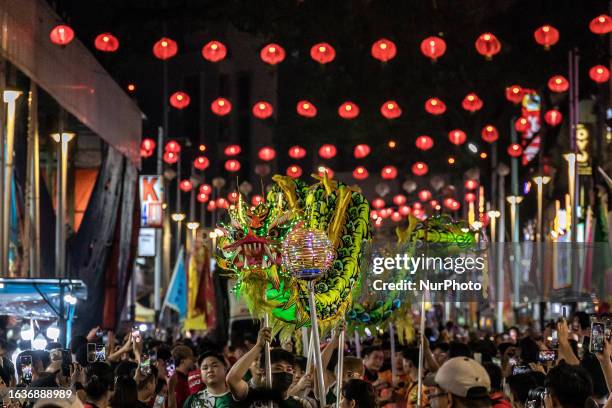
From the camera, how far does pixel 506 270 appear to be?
1247cm

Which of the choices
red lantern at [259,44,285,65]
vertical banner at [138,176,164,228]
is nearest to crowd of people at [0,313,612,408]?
red lantern at [259,44,285,65]

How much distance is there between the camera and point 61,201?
69.3ft

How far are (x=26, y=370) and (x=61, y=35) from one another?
10833 mm

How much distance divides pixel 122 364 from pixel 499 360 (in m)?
6.30

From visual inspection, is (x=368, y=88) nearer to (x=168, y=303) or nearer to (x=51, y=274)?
(x=168, y=303)

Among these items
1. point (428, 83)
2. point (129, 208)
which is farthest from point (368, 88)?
point (129, 208)

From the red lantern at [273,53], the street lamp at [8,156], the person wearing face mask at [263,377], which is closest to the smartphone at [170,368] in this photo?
the person wearing face mask at [263,377]

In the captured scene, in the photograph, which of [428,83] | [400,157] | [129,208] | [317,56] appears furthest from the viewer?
[400,157]

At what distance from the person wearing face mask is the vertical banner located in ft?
Answer: 80.6

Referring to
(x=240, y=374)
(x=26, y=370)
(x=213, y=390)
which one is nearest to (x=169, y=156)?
(x=26, y=370)

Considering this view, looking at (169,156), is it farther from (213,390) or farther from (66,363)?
(213,390)

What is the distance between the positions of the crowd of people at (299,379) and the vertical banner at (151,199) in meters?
19.1

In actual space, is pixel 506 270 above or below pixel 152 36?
below

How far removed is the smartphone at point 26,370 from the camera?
9500 mm
